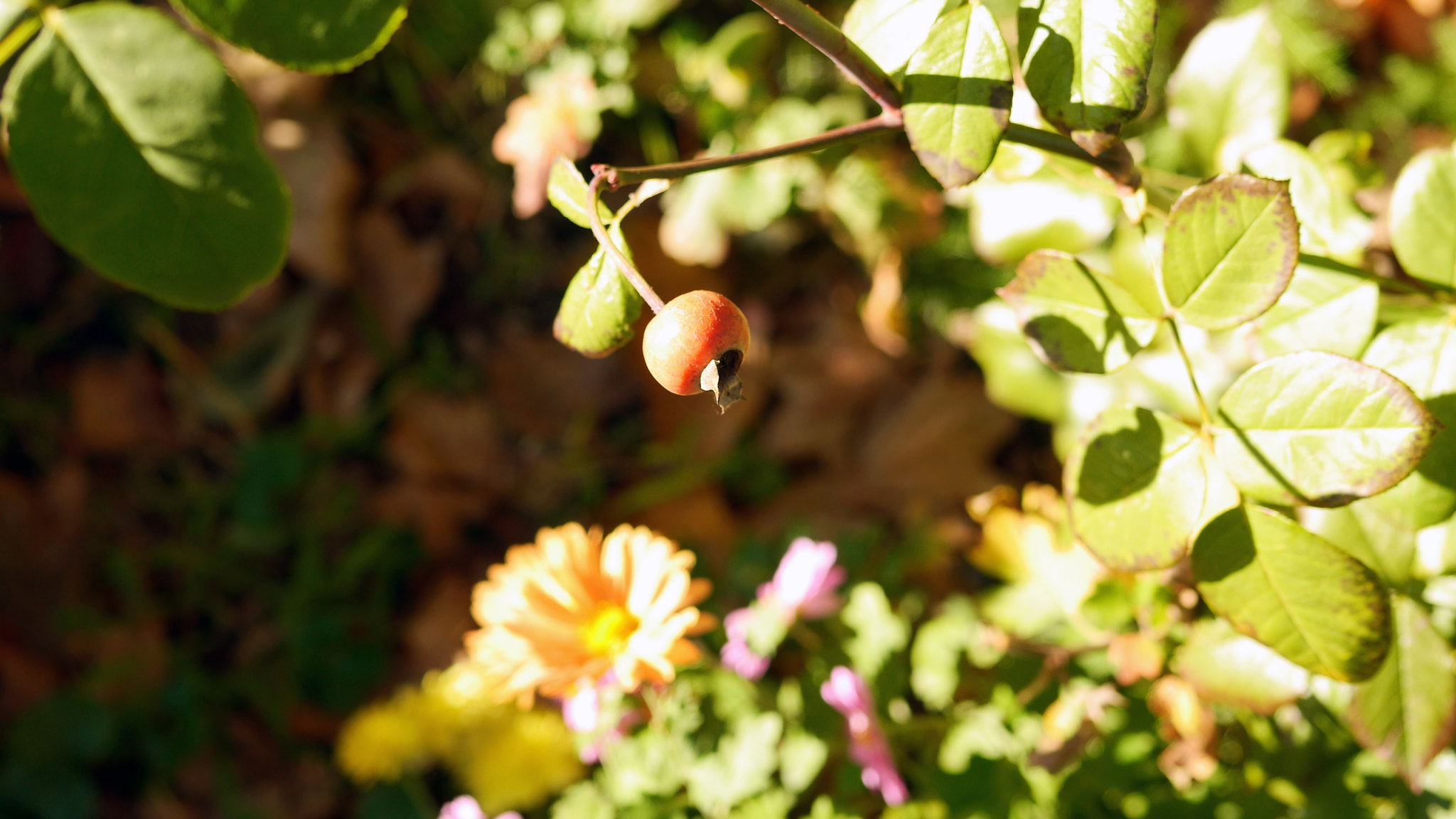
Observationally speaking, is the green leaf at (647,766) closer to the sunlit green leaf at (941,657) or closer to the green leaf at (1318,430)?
the sunlit green leaf at (941,657)

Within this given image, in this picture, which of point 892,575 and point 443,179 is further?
point 443,179

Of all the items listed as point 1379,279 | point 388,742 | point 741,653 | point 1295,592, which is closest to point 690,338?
point 1295,592

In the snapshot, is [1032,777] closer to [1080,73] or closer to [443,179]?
[1080,73]

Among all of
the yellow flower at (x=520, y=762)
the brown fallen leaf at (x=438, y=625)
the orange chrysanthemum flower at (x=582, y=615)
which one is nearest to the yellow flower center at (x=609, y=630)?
the orange chrysanthemum flower at (x=582, y=615)

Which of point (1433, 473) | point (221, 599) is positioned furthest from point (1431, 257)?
point (221, 599)

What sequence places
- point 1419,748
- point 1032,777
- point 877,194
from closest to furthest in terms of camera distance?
1. point 1419,748
2. point 1032,777
3. point 877,194
